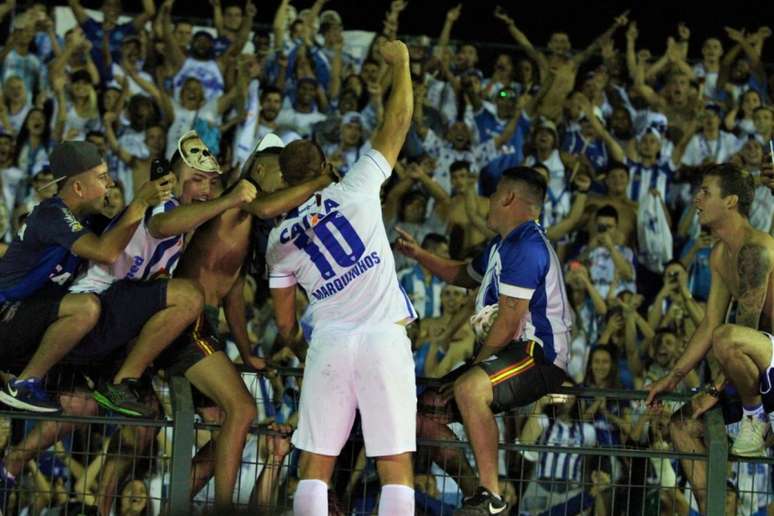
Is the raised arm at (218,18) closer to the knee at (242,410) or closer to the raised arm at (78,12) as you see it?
the raised arm at (78,12)

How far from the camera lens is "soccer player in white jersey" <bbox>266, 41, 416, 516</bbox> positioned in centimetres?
602

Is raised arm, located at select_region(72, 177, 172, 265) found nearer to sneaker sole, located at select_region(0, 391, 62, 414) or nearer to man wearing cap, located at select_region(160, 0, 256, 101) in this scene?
sneaker sole, located at select_region(0, 391, 62, 414)

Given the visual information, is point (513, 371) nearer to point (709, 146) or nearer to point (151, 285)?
point (151, 285)

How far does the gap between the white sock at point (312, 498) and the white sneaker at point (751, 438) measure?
1965 millimetres

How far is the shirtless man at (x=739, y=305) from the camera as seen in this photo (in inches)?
251

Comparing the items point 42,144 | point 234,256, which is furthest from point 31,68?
point 234,256

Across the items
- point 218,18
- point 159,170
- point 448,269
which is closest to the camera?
point 159,170

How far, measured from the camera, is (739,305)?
22.2 feet

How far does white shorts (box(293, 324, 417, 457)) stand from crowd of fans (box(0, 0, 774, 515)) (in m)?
4.27

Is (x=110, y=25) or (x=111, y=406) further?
(x=110, y=25)

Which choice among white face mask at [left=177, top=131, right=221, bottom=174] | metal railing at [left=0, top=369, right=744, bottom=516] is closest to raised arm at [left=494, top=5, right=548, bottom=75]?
metal railing at [left=0, top=369, right=744, bottom=516]

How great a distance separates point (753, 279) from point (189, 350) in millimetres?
2752

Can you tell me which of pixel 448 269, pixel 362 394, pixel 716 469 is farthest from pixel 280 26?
pixel 716 469

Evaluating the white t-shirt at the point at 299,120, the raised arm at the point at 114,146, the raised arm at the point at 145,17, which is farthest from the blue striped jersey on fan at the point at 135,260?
the raised arm at the point at 145,17
